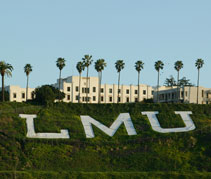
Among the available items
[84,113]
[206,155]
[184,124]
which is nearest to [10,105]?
[84,113]

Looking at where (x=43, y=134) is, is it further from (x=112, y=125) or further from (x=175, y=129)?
(x=175, y=129)

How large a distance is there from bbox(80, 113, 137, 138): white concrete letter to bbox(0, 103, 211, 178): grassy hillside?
Answer: 0.85 m

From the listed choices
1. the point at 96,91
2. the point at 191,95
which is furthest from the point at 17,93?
the point at 191,95

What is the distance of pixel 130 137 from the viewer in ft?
294

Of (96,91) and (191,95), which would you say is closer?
(191,95)

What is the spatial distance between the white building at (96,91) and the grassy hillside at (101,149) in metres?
71.5

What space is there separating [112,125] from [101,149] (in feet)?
29.8

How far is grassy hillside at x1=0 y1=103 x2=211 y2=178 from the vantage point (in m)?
78.2

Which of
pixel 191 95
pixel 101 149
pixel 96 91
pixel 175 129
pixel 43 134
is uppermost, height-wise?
pixel 96 91

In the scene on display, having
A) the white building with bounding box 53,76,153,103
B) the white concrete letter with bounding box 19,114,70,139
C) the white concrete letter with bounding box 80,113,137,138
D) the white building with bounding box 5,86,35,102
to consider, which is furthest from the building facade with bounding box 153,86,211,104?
the white concrete letter with bounding box 19,114,70,139

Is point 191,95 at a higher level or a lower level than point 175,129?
higher

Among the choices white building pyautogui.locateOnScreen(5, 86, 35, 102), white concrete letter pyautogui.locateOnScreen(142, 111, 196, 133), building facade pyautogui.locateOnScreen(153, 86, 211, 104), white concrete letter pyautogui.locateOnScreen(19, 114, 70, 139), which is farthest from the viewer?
white building pyautogui.locateOnScreen(5, 86, 35, 102)

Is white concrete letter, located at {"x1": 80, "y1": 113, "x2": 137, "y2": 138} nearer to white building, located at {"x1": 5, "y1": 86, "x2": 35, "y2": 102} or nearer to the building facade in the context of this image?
the building facade

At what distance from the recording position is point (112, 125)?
9362 centimetres
